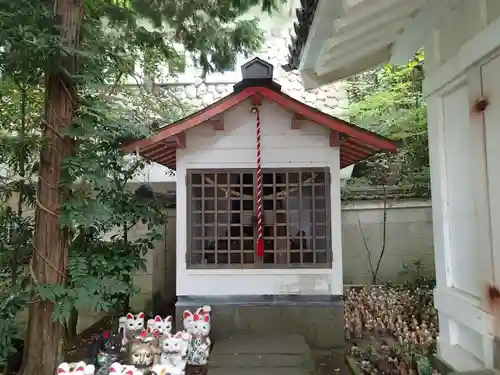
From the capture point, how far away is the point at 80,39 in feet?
14.6

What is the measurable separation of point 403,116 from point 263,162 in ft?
16.3

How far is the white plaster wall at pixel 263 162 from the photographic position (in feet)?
19.5

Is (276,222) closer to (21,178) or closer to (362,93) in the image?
(21,178)

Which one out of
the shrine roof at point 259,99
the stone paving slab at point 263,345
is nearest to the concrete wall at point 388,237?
the shrine roof at point 259,99

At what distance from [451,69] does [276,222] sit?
11.5ft

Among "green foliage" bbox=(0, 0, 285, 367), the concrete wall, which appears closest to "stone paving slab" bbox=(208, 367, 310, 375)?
"green foliage" bbox=(0, 0, 285, 367)

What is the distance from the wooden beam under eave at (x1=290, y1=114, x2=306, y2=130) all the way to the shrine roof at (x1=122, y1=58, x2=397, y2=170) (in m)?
0.02

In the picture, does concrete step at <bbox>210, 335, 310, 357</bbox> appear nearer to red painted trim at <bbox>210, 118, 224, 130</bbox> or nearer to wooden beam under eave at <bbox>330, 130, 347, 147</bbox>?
wooden beam under eave at <bbox>330, 130, 347, 147</bbox>

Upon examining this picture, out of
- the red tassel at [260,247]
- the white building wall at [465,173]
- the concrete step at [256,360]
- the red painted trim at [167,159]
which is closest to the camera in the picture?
the white building wall at [465,173]

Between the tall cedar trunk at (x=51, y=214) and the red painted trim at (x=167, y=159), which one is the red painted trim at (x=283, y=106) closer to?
the red painted trim at (x=167, y=159)

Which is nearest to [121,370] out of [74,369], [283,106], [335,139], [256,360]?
[74,369]

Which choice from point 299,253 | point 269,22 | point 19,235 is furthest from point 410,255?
point 269,22

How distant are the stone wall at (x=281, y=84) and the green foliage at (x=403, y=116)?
141 cm

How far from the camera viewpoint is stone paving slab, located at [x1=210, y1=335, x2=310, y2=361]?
504cm
